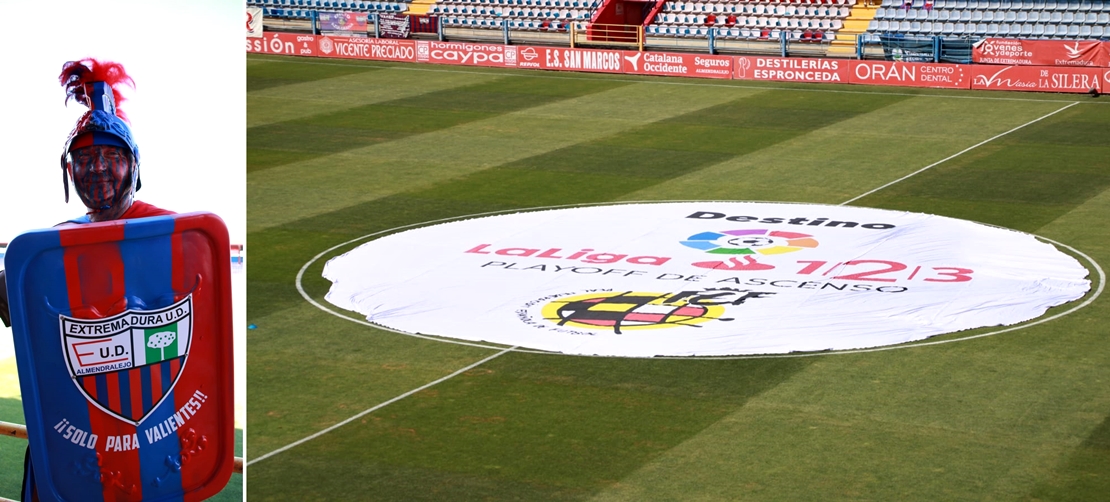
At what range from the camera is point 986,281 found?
15516 millimetres

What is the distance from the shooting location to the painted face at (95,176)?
3.19m

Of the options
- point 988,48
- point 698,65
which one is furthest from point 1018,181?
point 698,65

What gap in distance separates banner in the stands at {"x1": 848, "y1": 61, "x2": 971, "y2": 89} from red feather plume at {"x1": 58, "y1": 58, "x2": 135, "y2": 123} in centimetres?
→ 3157

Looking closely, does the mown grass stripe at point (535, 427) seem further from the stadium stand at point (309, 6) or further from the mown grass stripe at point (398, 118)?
the stadium stand at point (309, 6)

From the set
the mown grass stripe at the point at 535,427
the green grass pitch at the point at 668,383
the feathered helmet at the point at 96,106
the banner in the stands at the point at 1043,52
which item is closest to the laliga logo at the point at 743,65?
the banner in the stands at the point at 1043,52

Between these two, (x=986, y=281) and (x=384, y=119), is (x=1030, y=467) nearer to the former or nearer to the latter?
(x=986, y=281)

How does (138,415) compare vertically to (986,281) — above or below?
above

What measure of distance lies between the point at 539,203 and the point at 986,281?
288 inches

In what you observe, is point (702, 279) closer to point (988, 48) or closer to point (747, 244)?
point (747, 244)

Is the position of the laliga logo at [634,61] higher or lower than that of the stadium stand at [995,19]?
lower

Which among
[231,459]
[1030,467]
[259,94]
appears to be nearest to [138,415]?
[231,459]

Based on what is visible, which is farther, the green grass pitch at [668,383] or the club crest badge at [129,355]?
the green grass pitch at [668,383]

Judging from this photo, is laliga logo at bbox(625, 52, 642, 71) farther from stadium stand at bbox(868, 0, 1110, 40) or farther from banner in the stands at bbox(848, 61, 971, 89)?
stadium stand at bbox(868, 0, 1110, 40)

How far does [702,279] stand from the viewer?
51.2 feet
